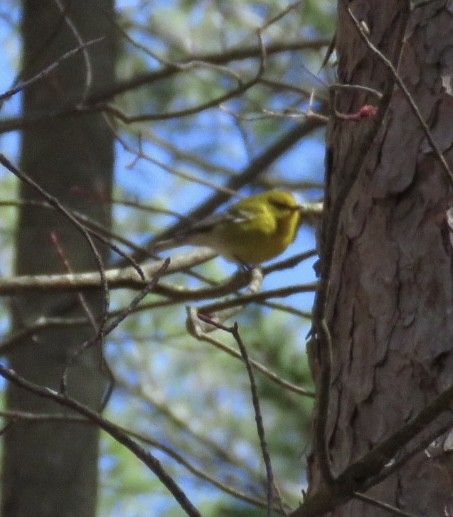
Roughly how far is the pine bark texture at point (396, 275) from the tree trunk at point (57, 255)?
1832 millimetres

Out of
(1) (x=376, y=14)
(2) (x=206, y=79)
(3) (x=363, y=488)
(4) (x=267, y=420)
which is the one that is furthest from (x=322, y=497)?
(2) (x=206, y=79)

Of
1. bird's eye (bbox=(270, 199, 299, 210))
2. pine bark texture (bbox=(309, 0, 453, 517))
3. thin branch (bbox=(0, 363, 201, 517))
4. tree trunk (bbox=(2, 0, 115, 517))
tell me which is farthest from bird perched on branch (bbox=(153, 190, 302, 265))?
thin branch (bbox=(0, 363, 201, 517))

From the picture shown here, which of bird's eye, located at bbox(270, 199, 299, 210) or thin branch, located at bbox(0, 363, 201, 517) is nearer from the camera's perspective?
thin branch, located at bbox(0, 363, 201, 517)

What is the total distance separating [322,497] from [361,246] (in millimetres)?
901

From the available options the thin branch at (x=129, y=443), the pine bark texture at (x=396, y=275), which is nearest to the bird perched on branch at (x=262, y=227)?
the pine bark texture at (x=396, y=275)

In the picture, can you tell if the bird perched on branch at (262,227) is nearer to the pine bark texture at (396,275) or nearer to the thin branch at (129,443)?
the pine bark texture at (396,275)

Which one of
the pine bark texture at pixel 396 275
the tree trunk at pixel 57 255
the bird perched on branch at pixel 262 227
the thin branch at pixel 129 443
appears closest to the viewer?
the thin branch at pixel 129 443

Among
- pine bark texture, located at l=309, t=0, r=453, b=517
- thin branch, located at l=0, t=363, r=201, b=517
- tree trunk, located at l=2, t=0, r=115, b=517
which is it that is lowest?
thin branch, located at l=0, t=363, r=201, b=517

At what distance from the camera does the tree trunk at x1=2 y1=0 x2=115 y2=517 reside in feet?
14.1

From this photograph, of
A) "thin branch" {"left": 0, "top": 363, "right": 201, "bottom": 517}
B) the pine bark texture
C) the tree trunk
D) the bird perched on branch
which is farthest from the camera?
the bird perched on branch

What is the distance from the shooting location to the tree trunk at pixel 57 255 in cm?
430

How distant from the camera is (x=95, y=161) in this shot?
486cm

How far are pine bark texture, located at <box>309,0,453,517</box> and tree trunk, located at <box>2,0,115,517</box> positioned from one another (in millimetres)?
1832

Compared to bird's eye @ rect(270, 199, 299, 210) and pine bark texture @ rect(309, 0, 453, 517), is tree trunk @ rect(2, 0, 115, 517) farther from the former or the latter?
pine bark texture @ rect(309, 0, 453, 517)
